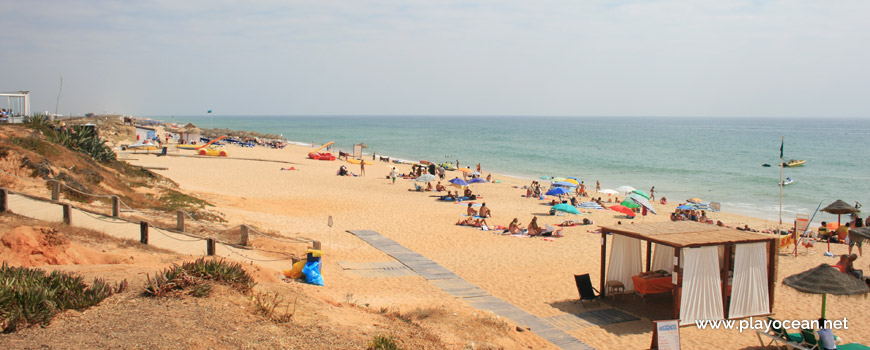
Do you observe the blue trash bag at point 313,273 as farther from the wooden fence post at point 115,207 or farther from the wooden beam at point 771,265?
the wooden beam at point 771,265

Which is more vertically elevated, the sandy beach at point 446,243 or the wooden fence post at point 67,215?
the wooden fence post at point 67,215

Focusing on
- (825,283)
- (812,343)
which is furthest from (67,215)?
(825,283)

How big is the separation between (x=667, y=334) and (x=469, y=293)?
14.1ft

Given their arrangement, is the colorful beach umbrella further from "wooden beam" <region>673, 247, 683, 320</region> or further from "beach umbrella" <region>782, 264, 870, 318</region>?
"wooden beam" <region>673, 247, 683, 320</region>

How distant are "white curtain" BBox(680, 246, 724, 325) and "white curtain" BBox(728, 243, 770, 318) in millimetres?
408

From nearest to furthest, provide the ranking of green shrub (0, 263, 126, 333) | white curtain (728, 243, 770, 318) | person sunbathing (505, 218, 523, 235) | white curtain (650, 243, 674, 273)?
green shrub (0, 263, 126, 333)
white curtain (728, 243, 770, 318)
white curtain (650, 243, 674, 273)
person sunbathing (505, 218, 523, 235)

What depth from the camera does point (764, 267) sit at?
10141mm

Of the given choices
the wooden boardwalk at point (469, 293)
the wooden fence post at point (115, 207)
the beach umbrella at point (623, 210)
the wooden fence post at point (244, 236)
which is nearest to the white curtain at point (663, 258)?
the wooden boardwalk at point (469, 293)

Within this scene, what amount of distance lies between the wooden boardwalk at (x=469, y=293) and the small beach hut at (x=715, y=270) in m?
2.10

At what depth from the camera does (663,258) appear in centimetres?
1184

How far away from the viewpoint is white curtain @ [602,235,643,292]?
1145cm

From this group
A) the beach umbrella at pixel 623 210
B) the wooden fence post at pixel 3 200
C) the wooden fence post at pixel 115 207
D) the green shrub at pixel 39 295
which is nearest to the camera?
the green shrub at pixel 39 295

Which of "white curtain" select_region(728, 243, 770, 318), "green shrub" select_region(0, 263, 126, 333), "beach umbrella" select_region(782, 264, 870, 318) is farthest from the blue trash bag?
"beach umbrella" select_region(782, 264, 870, 318)

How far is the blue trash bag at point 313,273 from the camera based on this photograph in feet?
33.7
